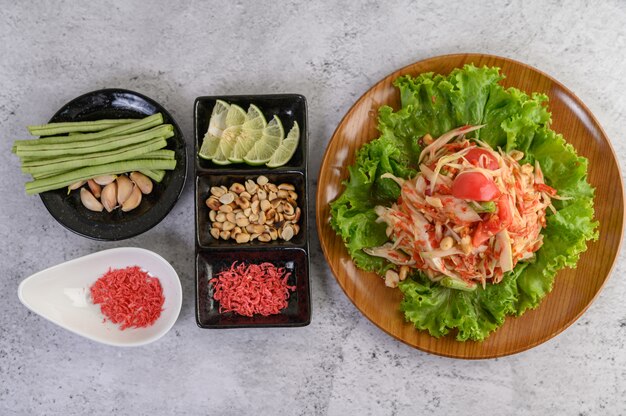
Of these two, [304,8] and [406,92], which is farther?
[304,8]

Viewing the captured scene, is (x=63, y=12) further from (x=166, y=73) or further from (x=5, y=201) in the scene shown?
(x=5, y=201)

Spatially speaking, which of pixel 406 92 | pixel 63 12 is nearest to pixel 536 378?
pixel 406 92

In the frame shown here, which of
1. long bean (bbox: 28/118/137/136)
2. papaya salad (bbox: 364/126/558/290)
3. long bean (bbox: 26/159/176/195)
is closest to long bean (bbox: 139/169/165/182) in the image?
long bean (bbox: 26/159/176/195)

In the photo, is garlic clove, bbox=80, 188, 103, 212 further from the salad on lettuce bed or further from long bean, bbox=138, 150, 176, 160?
the salad on lettuce bed

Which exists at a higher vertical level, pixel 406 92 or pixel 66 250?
pixel 406 92

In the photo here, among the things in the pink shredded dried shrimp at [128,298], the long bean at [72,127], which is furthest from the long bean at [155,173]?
the pink shredded dried shrimp at [128,298]

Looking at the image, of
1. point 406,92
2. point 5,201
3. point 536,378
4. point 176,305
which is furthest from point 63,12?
point 536,378

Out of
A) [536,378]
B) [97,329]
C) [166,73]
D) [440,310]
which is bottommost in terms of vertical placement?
[536,378]
